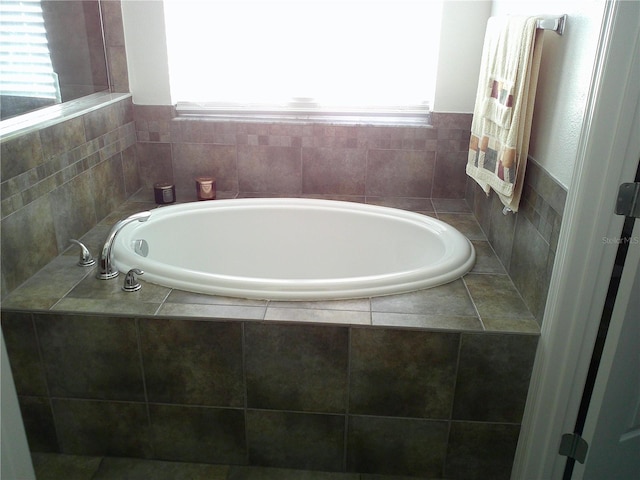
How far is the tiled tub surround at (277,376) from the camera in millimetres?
1664

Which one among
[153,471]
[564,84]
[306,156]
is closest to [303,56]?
[306,156]

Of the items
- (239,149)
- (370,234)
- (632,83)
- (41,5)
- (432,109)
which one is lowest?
(370,234)

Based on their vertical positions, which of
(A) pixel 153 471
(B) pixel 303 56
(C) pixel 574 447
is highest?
(B) pixel 303 56

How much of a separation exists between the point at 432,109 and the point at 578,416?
5.14 ft

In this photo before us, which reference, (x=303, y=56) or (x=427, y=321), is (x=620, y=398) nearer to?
(x=427, y=321)

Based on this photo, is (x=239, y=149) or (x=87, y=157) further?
(x=239, y=149)

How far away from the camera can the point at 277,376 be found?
1.72 m

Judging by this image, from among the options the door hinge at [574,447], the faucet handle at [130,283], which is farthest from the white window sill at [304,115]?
the door hinge at [574,447]

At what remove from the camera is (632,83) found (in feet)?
4.23

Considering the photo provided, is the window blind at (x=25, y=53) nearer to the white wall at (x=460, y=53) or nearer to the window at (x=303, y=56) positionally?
the window at (x=303, y=56)

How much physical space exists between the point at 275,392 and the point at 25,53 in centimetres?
169

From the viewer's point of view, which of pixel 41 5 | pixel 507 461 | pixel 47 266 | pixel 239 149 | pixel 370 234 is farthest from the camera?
pixel 239 149

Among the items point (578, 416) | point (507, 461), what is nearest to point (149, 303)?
point (507, 461)

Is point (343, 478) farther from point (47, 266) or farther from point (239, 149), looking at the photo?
point (239, 149)
